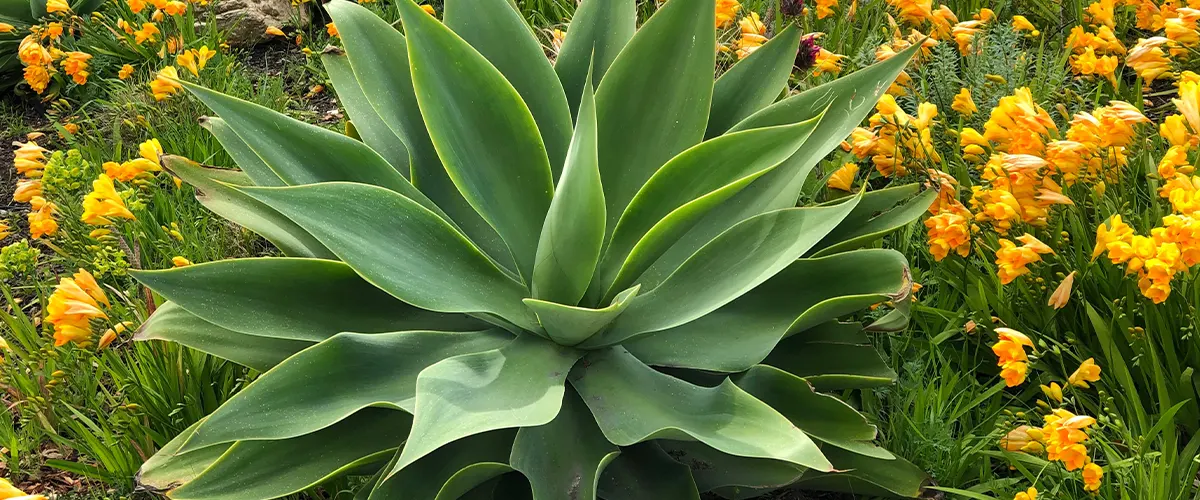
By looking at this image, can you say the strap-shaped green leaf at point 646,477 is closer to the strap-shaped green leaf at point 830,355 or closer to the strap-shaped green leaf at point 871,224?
the strap-shaped green leaf at point 830,355

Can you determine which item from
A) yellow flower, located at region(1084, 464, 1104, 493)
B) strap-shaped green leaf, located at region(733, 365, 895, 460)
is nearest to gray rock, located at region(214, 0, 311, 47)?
strap-shaped green leaf, located at region(733, 365, 895, 460)

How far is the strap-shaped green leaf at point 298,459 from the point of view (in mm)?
1625

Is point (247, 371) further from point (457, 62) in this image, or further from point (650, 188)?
point (650, 188)

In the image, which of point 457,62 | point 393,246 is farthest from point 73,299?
point 457,62

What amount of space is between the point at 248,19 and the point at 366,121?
2579 mm

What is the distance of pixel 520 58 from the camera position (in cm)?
206

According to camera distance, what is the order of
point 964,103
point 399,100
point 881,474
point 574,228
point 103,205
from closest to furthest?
point 574,228 < point 881,474 < point 399,100 < point 103,205 < point 964,103

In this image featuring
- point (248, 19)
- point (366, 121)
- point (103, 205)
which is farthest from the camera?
point (248, 19)

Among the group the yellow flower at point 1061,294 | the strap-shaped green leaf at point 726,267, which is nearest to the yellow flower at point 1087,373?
the yellow flower at point 1061,294

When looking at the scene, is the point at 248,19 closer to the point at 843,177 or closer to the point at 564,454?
the point at 843,177

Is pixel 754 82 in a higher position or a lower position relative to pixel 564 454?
higher

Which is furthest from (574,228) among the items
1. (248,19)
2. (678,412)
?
(248,19)

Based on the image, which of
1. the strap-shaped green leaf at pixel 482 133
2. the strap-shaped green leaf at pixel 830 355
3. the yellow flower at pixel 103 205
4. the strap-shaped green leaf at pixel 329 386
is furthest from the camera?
the yellow flower at pixel 103 205

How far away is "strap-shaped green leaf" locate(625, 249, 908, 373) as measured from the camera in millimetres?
1747
